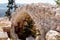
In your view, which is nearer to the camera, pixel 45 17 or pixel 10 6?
pixel 45 17

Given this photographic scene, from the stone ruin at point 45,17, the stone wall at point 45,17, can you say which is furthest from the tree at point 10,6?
the stone wall at point 45,17

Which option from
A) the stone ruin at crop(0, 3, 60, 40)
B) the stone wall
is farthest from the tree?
Result: the stone wall

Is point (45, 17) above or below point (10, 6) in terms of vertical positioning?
above

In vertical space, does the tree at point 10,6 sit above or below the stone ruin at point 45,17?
below

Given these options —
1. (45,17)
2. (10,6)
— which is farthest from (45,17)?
(10,6)

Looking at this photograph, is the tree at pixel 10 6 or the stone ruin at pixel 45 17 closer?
the stone ruin at pixel 45 17

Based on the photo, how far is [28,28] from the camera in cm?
470

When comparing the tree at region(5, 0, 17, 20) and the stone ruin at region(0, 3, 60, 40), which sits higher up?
the stone ruin at region(0, 3, 60, 40)

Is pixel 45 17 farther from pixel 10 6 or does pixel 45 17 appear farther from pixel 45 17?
pixel 10 6

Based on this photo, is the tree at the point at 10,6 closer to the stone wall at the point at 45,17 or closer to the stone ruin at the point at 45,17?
the stone ruin at the point at 45,17

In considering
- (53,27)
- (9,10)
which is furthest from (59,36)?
(9,10)

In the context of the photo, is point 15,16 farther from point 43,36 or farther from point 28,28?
point 43,36

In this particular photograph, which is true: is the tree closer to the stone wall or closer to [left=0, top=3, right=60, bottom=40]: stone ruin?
[left=0, top=3, right=60, bottom=40]: stone ruin

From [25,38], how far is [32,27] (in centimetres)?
37
